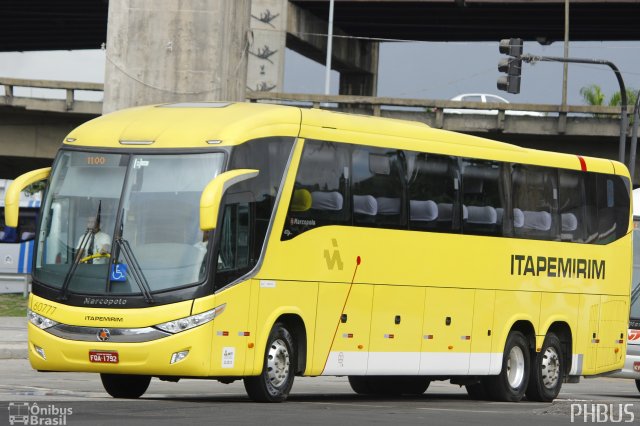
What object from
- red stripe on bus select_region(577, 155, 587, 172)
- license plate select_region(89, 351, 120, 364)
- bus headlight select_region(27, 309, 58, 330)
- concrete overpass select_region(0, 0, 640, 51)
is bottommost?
license plate select_region(89, 351, 120, 364)

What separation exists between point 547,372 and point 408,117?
27516 mm

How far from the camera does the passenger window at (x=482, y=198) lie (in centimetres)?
2016

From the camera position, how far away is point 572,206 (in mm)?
22203

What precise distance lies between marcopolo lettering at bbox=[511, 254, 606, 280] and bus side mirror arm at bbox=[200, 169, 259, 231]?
20.3 ft

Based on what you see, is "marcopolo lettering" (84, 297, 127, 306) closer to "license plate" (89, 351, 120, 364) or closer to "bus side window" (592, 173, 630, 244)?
"license plate" (89, 351, 120, 364)

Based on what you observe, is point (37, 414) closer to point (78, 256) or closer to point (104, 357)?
point (104, 357)

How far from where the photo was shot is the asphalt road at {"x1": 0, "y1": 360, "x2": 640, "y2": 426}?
13.6 meters

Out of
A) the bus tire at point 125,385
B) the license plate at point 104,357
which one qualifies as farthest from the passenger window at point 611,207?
the license plate at point 104,357

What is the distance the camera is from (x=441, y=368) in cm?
1964

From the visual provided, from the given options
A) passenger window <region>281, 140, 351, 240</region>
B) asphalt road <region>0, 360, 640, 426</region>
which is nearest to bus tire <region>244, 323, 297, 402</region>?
asphalt road <region>0, 360, 640, 426</region>

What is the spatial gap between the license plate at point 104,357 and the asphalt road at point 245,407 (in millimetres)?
414

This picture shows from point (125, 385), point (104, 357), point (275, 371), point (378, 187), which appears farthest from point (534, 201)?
point (104, 357)

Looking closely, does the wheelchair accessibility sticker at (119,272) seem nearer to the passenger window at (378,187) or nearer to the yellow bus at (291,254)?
the yellow bus at (291,254)

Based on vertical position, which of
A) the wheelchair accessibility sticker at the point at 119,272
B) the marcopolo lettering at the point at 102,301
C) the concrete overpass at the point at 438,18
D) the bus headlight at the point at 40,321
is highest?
the concrete overpass at the point at 438,18
